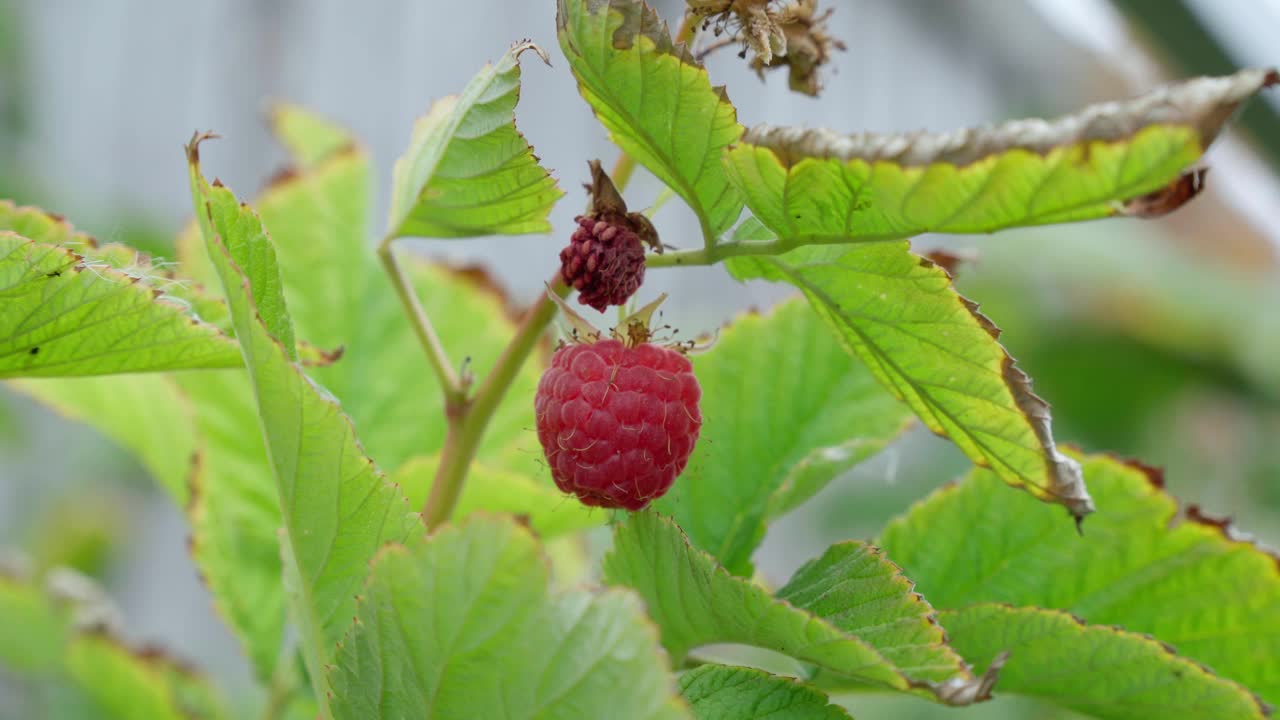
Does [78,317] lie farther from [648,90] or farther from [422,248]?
[422,248]

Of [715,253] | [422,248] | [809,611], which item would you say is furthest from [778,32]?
[422,248]

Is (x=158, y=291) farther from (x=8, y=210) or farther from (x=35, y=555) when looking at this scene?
(x=35, y=555)

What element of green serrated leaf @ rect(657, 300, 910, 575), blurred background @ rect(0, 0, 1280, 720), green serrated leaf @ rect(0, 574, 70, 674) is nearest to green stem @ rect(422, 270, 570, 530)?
green serrated leaf @ rect(657, 300, 910, 575)

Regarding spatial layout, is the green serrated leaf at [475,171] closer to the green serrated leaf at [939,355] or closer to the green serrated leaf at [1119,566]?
the green serrated leaf at [939,355]

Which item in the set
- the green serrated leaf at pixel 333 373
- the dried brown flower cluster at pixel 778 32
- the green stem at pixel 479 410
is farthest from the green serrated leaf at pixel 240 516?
the dried brown flower cluster at pixel 778 32

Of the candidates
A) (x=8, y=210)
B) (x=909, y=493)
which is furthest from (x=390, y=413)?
(x=909, y=493)

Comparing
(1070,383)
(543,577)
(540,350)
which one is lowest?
(543,577)

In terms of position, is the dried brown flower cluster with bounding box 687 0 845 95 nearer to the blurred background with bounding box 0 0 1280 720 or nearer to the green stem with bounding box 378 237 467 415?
the green stem with bounding box 378 237 467 415
